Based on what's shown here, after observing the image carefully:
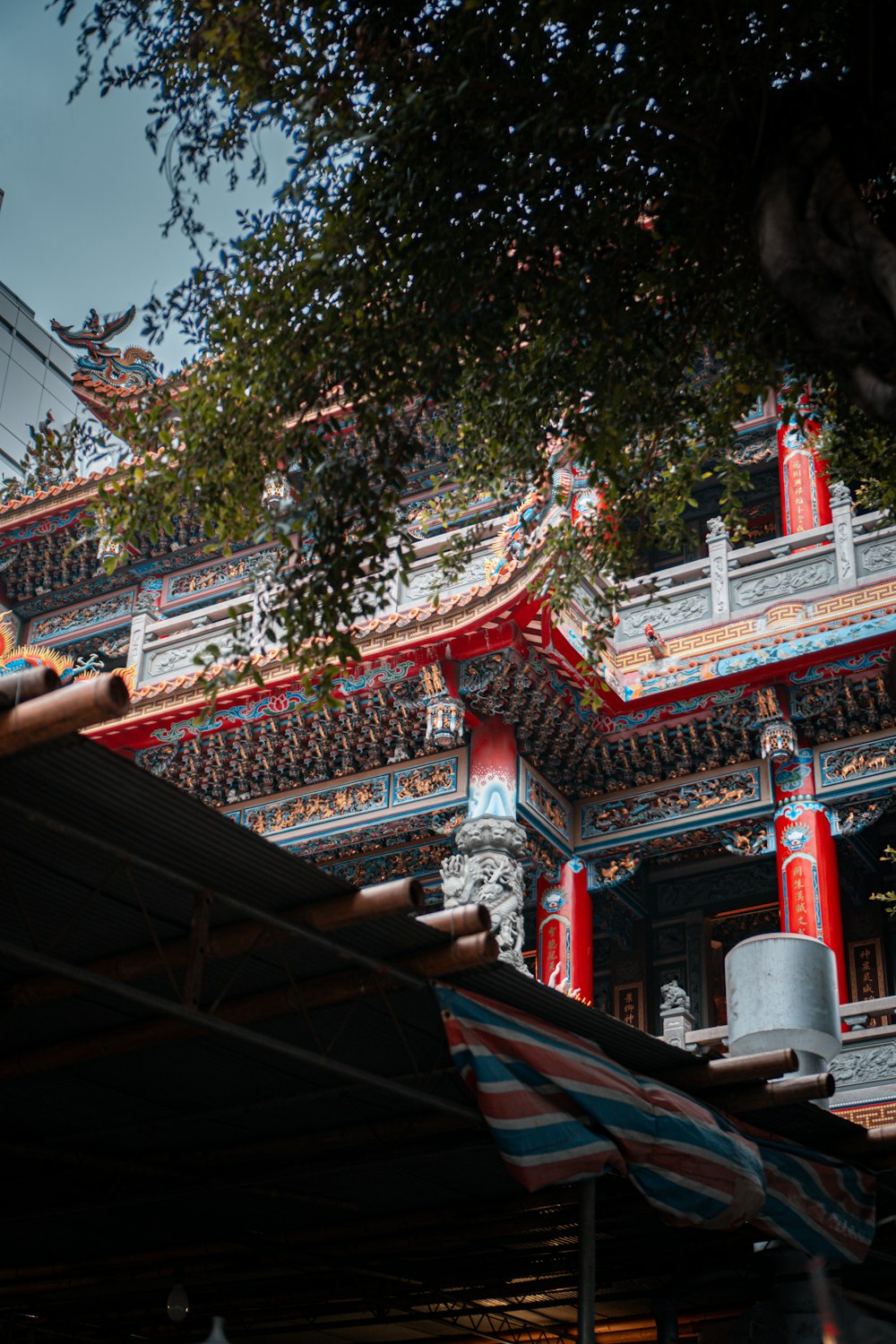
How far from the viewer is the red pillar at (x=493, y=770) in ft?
43.2

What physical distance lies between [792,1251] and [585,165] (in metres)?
5.93

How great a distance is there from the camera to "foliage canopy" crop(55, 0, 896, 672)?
22.8 feet

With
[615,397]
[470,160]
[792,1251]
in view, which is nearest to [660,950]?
[792,1251]

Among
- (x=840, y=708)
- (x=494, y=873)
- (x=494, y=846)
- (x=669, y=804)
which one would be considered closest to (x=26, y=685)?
(x=494, y=873)

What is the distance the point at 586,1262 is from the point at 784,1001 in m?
3.08

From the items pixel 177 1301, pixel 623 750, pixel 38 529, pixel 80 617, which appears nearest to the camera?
pixel 177 1301

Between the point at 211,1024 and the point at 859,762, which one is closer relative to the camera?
the point at 211,1024

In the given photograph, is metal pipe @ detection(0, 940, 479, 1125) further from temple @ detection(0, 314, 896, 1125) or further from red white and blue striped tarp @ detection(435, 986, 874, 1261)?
temple @ detection(0, 314, 896, 1125)

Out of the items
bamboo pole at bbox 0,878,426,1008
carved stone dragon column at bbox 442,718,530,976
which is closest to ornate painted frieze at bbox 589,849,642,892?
carved stone dragon column at bbox 442,718,530,976

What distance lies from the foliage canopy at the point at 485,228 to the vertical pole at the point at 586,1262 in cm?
276

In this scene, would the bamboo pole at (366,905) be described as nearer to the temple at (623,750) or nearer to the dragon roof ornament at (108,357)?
the temple at (623,750)

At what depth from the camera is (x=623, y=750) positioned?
13.9 meters

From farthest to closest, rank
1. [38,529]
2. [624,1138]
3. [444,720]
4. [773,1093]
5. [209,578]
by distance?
[38,529], [209,578], [444,720], [773,1093], [624,1138]

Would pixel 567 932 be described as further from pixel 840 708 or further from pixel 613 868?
pixel 840 708
